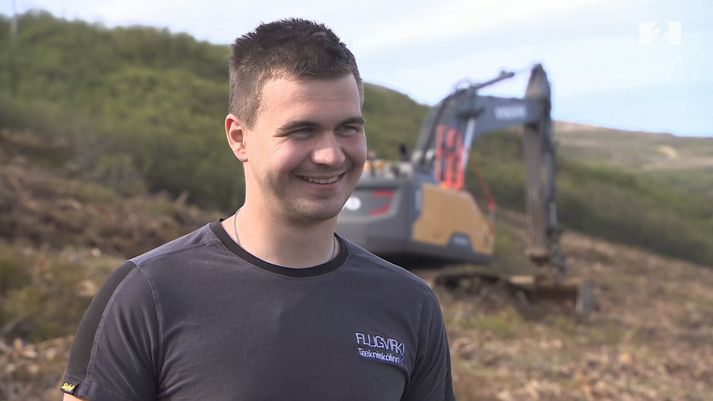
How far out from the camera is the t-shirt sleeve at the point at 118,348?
7.08 feet

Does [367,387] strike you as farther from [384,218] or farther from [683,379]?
[384,218]

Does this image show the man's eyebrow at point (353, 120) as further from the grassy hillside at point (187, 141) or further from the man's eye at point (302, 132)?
the grassy hillside at point (187, 141)

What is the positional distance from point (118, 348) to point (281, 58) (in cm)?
68

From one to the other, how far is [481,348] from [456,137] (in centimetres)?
535

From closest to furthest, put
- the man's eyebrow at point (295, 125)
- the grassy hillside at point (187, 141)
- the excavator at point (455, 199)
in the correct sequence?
1. the man's eyebrow at point (295, 125)
2. the excavator at point (455, 199)
3. the grassy hillside at point (187, 141)

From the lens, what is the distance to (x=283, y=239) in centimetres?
235

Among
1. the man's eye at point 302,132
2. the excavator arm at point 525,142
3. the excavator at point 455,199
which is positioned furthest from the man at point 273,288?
the excavator arm at point 525,142

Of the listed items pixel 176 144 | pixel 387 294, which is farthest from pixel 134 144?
pixel 387 294

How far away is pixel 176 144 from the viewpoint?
2675 centimetres

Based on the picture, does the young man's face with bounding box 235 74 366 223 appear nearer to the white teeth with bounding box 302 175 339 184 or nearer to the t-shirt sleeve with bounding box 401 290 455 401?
the white teeth with bounding box 302 175 339 184

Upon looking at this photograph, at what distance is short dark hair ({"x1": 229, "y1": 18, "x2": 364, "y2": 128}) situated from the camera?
2.31m

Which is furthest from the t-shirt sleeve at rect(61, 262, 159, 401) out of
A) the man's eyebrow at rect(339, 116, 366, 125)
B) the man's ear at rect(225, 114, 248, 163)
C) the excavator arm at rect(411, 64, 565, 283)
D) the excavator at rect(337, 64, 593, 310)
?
the excavator arm at rect(411, 64, 565, 283)

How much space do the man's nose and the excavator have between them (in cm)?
1092

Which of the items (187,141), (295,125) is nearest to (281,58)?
(295,125)
